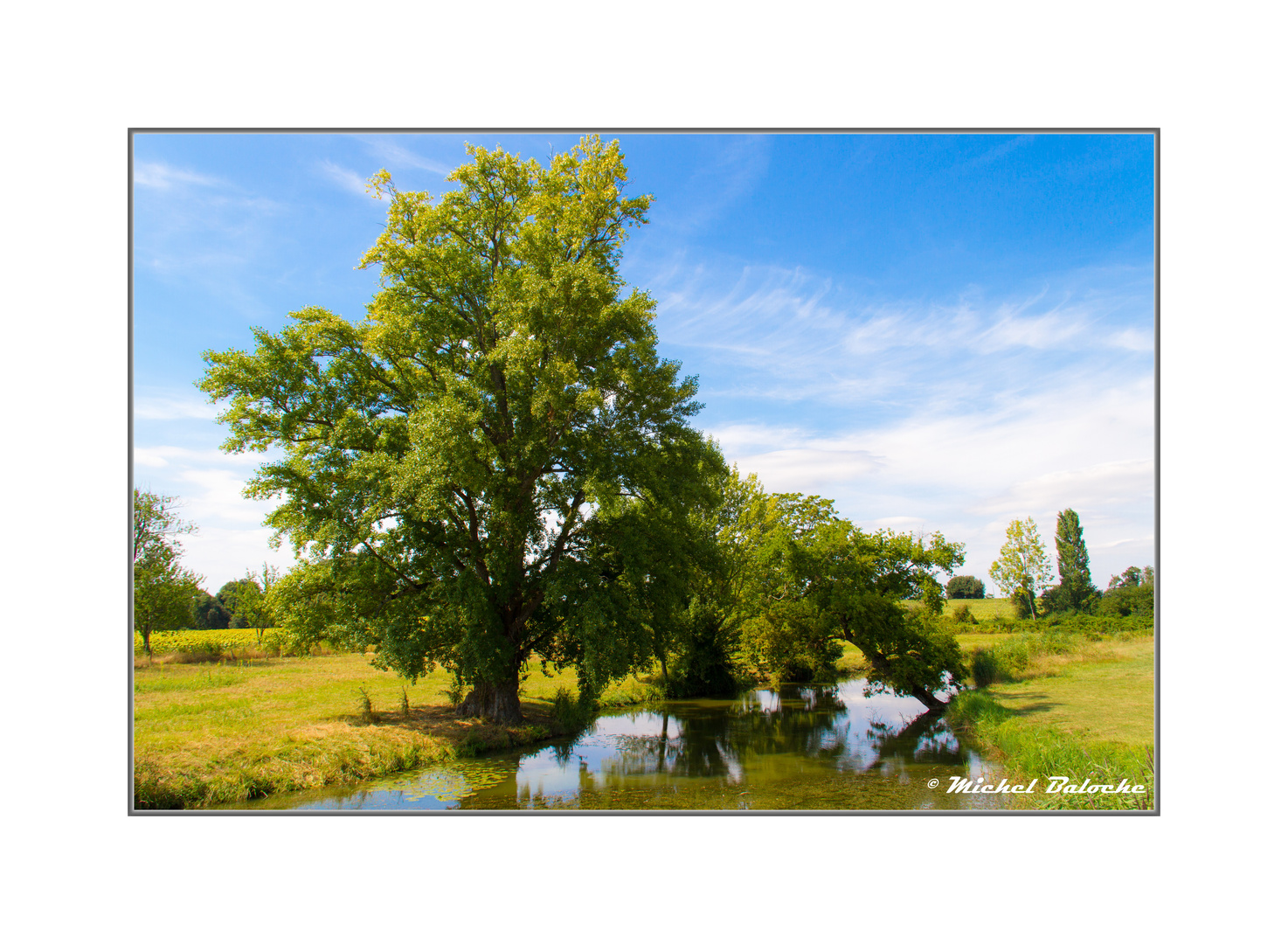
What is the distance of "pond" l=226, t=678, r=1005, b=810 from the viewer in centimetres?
897

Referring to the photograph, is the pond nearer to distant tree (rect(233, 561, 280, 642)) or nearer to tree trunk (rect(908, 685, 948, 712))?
tree trunk (rect(908, 685, 948, 712))

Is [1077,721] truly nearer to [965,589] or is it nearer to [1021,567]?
[1021,567]

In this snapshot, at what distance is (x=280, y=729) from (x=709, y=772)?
8438 mm

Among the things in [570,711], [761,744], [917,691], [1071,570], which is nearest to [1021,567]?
[1071,570]

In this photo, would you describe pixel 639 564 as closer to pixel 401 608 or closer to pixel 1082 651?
pixel 401 608

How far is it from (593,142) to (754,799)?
13891 mm

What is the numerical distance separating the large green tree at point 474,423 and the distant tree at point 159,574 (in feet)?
6.17

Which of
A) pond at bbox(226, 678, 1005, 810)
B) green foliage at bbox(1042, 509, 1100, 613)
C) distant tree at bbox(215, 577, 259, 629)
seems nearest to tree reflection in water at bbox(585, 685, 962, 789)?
pond at bbox(226, 678, 1005, 810)

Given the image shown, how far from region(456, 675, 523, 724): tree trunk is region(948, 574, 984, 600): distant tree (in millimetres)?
12988

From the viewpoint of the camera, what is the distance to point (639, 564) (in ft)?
45.5

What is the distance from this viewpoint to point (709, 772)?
1134 cm

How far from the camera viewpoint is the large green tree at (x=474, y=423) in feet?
39.3

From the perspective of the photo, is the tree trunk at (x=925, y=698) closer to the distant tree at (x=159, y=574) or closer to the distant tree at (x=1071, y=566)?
the distant tree at (x=1071, y=566)

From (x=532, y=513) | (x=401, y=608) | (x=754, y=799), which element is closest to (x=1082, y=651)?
(x=754, y=799)
